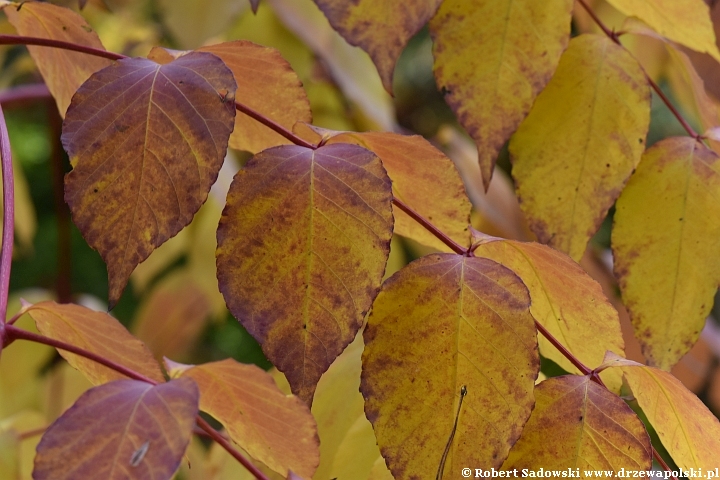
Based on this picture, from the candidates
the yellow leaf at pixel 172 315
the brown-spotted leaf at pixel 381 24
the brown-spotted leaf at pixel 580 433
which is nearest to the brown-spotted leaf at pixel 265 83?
the brown-spotted leaf at pixel 381 24

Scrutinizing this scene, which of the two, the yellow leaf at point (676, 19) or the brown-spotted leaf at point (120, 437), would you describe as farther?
the yellow leaf at point (676, 19)

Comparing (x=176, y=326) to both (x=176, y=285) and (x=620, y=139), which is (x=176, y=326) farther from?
(x=620, y=139)

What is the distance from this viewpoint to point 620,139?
37cm

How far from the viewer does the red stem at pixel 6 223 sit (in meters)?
0.24

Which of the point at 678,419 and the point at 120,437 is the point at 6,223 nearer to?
the point at 120,437

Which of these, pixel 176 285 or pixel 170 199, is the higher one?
pixel 170 199

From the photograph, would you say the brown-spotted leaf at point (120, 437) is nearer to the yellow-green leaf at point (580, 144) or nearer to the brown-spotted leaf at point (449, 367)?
the brown-spotted leaf at point (449, 367)

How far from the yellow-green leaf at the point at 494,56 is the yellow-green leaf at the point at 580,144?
1.3 inches

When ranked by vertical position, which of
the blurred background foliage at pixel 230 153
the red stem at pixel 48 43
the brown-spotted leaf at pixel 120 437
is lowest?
the blurred background foliage at pixel 230 153

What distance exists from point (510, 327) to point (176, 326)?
0.96 m

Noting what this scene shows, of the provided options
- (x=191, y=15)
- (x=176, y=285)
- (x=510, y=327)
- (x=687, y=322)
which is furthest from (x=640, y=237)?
(x=176, y=285)

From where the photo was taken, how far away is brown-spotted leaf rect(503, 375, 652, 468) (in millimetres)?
261

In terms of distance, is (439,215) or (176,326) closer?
(439,215)

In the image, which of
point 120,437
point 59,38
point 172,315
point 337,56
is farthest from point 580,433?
point 172,315
